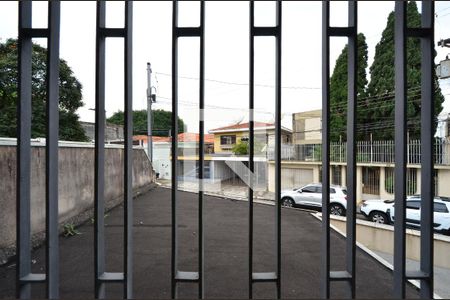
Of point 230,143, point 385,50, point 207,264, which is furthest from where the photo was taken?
point 230,143

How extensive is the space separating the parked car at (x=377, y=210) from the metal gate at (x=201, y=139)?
8.74 m

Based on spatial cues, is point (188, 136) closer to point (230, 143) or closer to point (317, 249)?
point (317, 249)

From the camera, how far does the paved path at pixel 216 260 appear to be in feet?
9.82

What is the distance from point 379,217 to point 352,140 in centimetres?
911

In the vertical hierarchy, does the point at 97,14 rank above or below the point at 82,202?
above

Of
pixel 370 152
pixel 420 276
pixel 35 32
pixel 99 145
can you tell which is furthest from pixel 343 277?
pixel 370 152

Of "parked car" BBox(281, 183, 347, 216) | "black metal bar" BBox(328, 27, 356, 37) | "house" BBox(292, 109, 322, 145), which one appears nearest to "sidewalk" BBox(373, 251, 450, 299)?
"parked car" BBox(281, 183, 347, 216)

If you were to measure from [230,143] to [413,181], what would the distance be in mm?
11083

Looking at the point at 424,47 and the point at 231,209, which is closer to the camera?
the point at 424,47

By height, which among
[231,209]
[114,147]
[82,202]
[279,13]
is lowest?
[231,209]

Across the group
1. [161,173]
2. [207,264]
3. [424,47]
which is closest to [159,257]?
[207,264]

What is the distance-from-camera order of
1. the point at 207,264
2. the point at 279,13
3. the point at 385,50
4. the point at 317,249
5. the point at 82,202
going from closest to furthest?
the point at 279,13, the point at 207,264, the point at 317,249, the point at 82,202, the point at 385,50

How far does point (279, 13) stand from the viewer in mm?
1693

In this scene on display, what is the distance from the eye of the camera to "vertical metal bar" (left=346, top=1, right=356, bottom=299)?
171 centimetres
